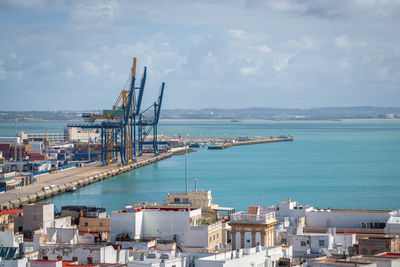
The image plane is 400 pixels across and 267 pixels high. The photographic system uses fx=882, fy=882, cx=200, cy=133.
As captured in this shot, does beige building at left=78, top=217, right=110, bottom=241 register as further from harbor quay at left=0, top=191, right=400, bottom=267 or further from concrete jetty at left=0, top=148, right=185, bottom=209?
concrete jetty at left=0, top=148, right=185, bottom=209

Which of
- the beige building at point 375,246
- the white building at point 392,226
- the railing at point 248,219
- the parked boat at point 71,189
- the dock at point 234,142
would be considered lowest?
the parked boat at point 71,189

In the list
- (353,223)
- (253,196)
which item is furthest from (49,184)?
(353,223)

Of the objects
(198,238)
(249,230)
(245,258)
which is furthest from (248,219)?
(245,258)

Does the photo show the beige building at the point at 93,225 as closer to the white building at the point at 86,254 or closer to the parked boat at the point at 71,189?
the white building at the point at 86,254

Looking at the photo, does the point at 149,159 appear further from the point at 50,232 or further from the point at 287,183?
the point at 50,232

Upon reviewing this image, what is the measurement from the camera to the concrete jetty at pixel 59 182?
4644cm

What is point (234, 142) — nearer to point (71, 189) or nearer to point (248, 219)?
point (71, 189)

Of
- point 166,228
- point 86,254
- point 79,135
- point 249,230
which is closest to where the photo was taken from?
point 86,254

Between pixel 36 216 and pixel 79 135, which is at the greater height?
pixel 36 216

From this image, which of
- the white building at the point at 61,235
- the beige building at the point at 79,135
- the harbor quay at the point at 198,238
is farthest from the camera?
the beige building at the point at 79,135

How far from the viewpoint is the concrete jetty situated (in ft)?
152

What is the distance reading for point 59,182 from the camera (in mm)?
57625

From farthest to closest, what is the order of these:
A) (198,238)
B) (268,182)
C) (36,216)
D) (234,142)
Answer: (234,142) → (268,182) → (36,216) → (198,238)

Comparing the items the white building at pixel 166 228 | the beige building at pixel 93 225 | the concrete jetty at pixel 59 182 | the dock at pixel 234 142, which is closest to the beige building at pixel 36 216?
the beige building at pixel 93 225
